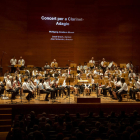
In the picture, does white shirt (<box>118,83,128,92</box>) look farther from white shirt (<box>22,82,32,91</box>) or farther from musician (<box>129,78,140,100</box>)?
white shirt (<box>22,82,32,91</box>)

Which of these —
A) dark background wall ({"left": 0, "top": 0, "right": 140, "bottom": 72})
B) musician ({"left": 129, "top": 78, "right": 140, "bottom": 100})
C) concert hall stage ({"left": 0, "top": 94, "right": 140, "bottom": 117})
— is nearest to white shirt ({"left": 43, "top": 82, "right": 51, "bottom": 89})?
concert hall stage ({"left": 0, "top": 94, "right": 140, "bottom": 117})

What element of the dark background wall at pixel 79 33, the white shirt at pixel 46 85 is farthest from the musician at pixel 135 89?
the dark background wall at pixel 79 33

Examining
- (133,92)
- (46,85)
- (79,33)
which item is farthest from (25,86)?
(79,33)

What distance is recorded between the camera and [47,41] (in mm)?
15344

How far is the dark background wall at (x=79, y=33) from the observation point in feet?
48.8

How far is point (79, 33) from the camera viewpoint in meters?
15.5

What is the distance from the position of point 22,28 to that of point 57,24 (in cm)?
264

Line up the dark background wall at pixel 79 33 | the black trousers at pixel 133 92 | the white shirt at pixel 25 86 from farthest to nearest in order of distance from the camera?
the dark background wall at pixel 79 33 → the black trousers at pixel 133 92 → the white shirt at pixel 25 86
